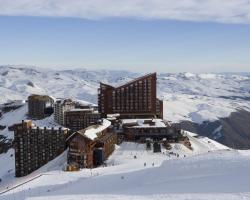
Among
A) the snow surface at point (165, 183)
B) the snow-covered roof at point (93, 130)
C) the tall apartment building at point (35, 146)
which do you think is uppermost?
the snow surface at point (165, 183)

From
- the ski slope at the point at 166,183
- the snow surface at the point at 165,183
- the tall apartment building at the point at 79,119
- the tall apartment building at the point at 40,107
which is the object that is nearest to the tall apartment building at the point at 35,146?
the tall apartment building at the point at 79,119

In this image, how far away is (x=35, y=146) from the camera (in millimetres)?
117750

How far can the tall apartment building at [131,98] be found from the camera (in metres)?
157

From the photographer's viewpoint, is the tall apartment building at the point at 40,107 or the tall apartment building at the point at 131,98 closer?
the tall apartment building at the point at 131,98

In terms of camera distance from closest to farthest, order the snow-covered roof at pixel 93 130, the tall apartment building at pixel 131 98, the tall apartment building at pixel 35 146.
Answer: the snow-covered roof at pixel 93 130 → the tall apartment building at pixel 35 146 → the tall apartment building at pixel 131 98

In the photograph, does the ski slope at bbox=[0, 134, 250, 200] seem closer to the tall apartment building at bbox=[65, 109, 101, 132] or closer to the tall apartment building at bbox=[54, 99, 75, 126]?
the tall apartment building at bbox=[65, 109, 101, 132]

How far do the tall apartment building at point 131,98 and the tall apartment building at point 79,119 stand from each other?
9.79 m

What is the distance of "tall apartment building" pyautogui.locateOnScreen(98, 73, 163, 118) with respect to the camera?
15700 centimetres

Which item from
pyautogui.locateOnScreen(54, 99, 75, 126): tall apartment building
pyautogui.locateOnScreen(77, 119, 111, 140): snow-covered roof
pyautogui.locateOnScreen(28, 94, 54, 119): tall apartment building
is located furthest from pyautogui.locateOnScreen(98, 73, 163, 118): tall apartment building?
pyautogui.locateOnScreen(77, 119, 111, 140): snow-covered roof

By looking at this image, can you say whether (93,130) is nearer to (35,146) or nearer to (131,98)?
(35,146)

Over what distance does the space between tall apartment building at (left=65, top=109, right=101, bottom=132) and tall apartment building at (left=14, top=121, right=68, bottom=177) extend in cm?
2495

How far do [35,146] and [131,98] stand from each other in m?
Result: 48.6

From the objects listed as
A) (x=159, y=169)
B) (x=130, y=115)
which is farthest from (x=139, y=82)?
(x=159, y=169)

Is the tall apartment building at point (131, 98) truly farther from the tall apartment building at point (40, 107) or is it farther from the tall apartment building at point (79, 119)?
the tall apartment building at point (40, 107)
